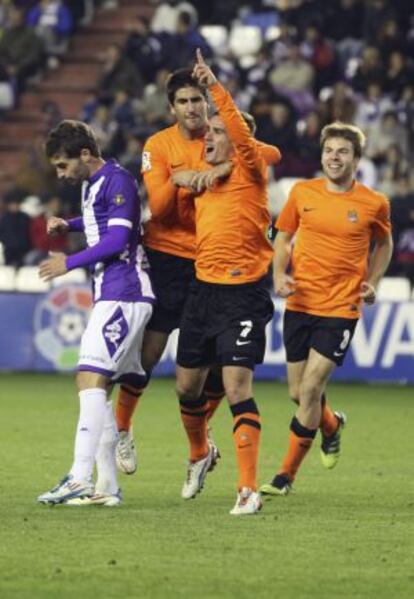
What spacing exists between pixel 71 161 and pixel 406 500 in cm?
260

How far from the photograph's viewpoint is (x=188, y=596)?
7.29 meters

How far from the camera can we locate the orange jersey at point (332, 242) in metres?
10.8

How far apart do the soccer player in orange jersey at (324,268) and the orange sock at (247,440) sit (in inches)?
35.9

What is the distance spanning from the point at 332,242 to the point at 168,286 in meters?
0.99

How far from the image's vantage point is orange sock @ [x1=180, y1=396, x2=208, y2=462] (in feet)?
35.0

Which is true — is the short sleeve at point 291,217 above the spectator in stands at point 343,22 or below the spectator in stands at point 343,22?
above

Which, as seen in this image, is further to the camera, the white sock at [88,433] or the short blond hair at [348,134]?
the short blond hair at [348,134]

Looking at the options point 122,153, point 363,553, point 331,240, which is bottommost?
point 122,153

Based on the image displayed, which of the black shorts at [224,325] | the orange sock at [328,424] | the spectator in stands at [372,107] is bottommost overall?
the spectator in stands at [372,107]

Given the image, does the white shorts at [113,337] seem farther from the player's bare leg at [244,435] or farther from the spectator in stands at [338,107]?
the spectator in stands at [338,107]

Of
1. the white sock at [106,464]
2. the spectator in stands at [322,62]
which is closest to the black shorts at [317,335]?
the white sock at [106,464]

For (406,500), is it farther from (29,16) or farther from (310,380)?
(29,16)

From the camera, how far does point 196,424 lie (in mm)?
10727

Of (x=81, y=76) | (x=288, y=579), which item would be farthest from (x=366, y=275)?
(x=81, y=76)
